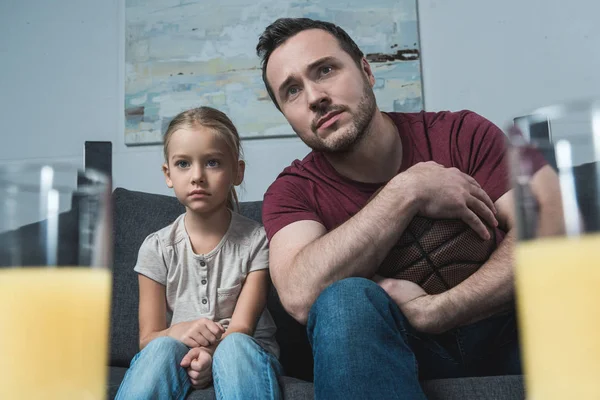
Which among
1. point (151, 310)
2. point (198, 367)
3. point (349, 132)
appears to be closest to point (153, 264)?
point (151, 310)

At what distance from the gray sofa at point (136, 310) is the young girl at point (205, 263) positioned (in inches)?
5.4

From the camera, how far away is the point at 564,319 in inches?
11.2

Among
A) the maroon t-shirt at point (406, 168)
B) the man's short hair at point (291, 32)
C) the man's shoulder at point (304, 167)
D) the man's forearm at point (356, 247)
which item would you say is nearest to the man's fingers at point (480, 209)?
the man's forearm at point (356, 247)

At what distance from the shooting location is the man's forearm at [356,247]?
122 cm

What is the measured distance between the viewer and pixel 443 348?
127 centimetres

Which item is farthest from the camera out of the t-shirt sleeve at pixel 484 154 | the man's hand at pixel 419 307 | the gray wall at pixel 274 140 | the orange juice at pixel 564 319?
the gray wall at pixel 274 140

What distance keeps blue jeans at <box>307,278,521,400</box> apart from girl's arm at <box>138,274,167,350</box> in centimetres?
61

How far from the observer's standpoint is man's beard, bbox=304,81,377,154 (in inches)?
64.4

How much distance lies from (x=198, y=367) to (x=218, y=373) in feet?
0.18

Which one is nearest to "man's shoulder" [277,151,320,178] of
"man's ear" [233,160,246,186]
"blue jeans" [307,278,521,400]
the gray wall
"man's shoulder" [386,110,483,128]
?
"man's ear" [233,160,246,186]

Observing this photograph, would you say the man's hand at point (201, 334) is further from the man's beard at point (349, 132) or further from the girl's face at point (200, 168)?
the man's beard at point (349, 132)

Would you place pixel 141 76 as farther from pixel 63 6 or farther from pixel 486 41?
pixel 486 41

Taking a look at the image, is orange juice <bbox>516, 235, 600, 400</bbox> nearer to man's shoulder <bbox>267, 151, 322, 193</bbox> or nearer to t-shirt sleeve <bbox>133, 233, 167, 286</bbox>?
man's shoulder <bbox>267, 151, 322, 193</bbox>

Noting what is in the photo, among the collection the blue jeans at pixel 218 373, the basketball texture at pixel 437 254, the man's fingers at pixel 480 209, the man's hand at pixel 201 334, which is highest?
the man's fingers at pixel 480 209
